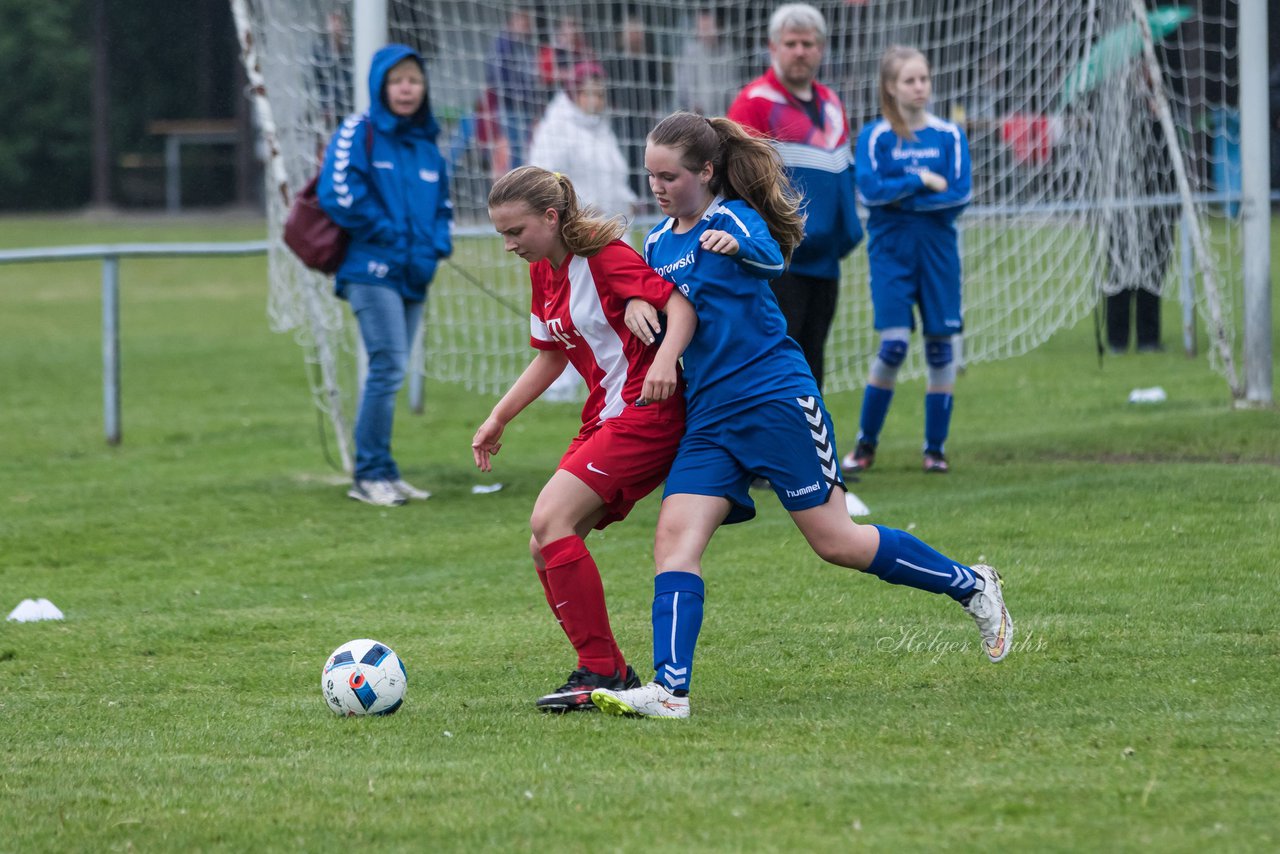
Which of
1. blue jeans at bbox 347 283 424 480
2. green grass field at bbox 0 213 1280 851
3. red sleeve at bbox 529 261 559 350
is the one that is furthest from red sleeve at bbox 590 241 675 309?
blue jeans at bbox 347 283 424 480

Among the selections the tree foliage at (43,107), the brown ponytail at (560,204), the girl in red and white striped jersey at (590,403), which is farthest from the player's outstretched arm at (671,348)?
the tree foliage at (43,107)

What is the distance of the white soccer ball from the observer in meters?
4.84

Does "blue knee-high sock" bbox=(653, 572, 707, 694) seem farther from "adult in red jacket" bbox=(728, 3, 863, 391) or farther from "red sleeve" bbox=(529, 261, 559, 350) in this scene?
"adult in red jacket" bbox=(728, 3, 863, 391)

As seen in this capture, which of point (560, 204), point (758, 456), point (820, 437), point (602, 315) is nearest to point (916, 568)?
point (820, 437)

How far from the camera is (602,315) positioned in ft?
16.0

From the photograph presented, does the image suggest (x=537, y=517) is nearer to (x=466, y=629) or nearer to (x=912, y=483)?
(x=466, y=629)

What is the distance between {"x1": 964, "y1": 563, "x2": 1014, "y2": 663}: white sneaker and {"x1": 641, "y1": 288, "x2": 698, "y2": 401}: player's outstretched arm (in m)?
1.16

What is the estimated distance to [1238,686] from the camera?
4.73 metres

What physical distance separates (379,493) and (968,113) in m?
5.41

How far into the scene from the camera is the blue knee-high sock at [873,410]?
9.08m

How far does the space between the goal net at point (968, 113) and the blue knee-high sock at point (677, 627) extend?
631 centimetres

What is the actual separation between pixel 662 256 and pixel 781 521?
3.33 metres

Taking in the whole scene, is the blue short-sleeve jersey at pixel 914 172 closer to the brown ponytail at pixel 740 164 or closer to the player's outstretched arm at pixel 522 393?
the brown ponytail at pixel 740 164

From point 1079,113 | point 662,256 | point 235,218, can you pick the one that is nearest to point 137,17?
point 235,218
